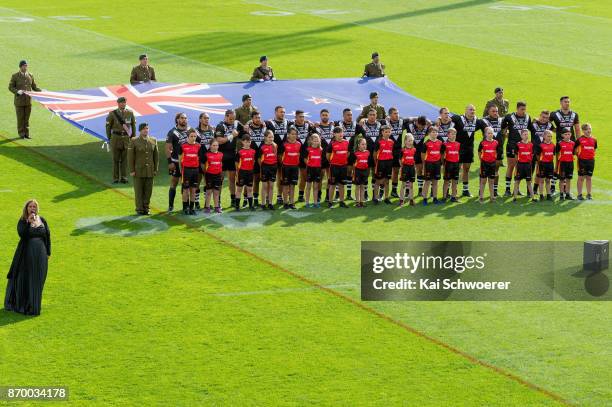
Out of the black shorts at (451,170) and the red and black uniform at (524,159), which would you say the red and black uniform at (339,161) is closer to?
the black shorts at (451,170)

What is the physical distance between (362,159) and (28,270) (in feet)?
28.4

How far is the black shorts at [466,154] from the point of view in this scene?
24.9 m

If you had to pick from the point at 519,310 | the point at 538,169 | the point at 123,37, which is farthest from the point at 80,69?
the point at 519,310

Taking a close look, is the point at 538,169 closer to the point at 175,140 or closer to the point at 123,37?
the point at 175,140

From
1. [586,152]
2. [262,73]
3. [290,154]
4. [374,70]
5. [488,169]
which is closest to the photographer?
[290,154]

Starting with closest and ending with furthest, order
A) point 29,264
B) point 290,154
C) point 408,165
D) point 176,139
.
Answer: point 29,264 < point 176,139 < point 290,154 < point 408,165

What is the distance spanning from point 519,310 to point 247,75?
24.4 metres

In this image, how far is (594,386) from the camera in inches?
591

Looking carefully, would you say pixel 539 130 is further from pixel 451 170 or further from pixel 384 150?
pixel 384 150

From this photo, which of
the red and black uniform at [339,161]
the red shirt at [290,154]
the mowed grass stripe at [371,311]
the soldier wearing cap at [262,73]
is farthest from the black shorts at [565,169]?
the soldier wearing cap at [262,73]

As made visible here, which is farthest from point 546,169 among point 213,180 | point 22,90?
point 22,90

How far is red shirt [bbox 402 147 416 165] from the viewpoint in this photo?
24.0 metres

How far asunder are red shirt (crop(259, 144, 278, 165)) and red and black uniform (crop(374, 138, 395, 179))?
2.19 meters

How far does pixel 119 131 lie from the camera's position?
83.9 feet
